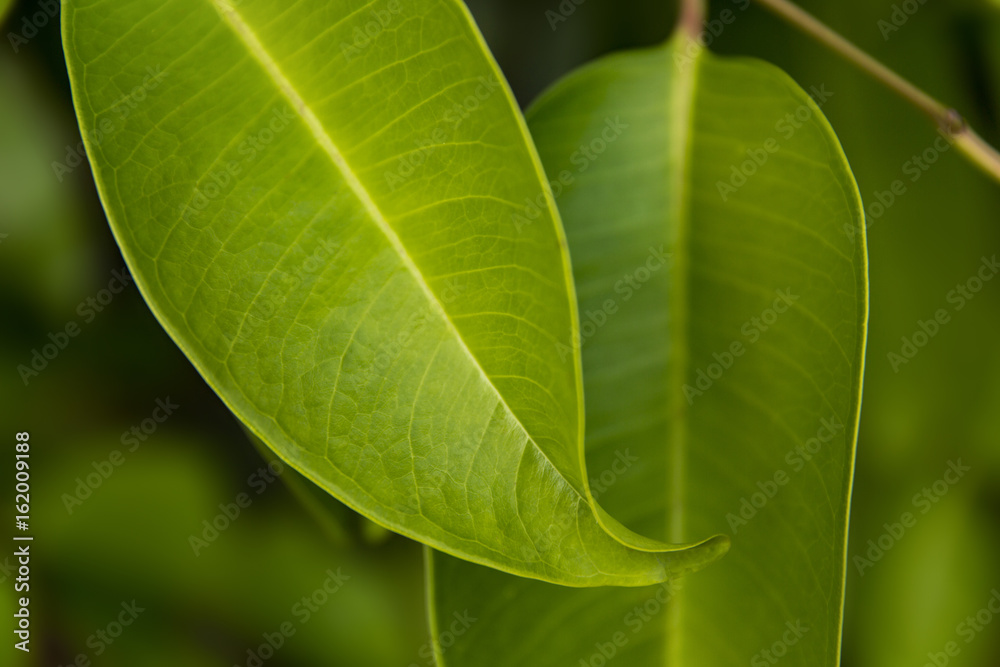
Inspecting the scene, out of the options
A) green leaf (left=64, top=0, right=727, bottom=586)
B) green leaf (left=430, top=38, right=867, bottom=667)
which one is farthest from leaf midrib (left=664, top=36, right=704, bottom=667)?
green leaf (left=64, top=0, right=727, bottom=586)

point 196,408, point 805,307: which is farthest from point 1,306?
point 805,307

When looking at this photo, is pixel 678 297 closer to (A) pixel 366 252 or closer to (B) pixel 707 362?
(B) pixel 707 362

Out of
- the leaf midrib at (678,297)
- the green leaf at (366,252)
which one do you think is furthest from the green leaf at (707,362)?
the green leaf at (366,252)

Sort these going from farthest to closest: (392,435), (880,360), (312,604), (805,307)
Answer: (880,360), (312,604), (805,307), (392,435)

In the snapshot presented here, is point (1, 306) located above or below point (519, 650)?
above

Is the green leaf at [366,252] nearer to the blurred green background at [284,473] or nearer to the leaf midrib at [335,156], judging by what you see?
the leaf midrib at [335,156]

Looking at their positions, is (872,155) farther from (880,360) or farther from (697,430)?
(697,430)
